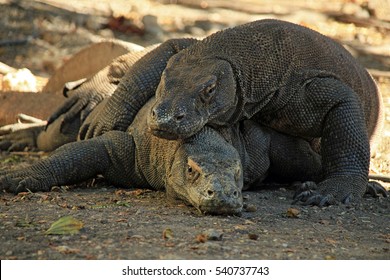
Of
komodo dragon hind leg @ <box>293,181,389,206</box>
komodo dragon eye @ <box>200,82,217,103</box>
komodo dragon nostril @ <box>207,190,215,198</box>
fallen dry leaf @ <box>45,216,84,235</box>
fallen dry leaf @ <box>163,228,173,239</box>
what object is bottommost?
komodo dragon hind leg @ <box>293,181,389,206</box>

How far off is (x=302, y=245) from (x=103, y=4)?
1180 cm

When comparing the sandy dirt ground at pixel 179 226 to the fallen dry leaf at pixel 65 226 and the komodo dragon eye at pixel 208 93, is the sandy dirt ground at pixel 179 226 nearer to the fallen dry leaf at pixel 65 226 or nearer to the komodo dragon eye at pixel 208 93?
the fallen dry leaf at pixel 65 226

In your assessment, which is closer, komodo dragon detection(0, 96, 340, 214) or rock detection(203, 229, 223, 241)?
rock detection(203, 229, 223, 241)

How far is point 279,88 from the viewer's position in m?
6.30

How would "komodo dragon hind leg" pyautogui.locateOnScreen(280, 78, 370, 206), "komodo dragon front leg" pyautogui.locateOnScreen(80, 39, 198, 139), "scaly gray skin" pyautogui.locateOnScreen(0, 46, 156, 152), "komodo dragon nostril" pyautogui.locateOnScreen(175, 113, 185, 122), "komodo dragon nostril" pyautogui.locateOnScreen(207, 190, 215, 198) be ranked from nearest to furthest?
1. "komodo dragon nostril" pyautogui.locateOnScreen(207, 190, 215, 198)
2. "komodo dragon nostril" pyautogui.locateOnScreen(175, 113, 185, 122)
3. "komodo dragon hind leg" pyautogui.locateOnScreen(280, 78, 370, 206)
4. "komodo dragon front leg" pyautogui.locateOnScreen(80, 39, 198, 139)
5. "scaly gray skin" pyautogui.locateOnScreen(0, 46, 156, 152)

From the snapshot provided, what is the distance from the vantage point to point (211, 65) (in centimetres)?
586

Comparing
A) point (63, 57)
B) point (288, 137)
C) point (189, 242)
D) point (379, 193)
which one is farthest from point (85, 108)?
point (63, 57)

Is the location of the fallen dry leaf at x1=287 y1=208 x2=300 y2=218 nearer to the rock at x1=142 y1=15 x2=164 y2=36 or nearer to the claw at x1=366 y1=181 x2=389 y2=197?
the claw at x1=366 y1=181 x2=389 y2=197

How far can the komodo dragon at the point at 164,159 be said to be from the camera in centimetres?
553

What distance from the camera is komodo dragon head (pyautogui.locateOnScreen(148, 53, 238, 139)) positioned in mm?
5262

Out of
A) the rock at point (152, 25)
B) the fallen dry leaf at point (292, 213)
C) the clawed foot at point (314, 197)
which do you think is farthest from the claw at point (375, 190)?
the rock at point (152, 25)

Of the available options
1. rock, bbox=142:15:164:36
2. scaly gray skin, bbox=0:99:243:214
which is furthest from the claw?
rock, bbox=142:15:164:36

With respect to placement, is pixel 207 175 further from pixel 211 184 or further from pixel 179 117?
pixel 179 117

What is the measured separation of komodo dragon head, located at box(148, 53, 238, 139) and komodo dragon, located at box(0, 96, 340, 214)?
0.53 feet
